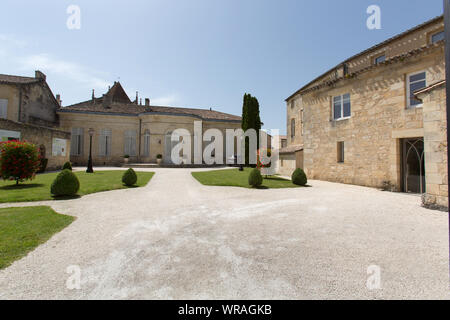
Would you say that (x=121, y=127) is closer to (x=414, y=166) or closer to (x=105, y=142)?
(x=105, y=142)

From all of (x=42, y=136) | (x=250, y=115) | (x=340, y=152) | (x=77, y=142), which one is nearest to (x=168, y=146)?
(x=77, y=142)

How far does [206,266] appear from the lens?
111 inches

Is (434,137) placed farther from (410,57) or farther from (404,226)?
(410,57)

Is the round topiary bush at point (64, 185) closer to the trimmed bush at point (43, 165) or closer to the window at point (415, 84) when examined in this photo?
the trimmed bush at point (43, 165)

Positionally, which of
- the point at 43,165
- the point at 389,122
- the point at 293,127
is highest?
the point at 293,127

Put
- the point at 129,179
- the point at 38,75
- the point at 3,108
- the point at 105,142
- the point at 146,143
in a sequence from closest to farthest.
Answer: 1. the point at 129,179
2. the point at 3,108
3. the point at 38,75
4. the point at 105,142
5. the point at 146,143

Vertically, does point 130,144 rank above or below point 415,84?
below

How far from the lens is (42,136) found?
55.8 feet

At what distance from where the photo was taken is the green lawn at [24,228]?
3.22 metres

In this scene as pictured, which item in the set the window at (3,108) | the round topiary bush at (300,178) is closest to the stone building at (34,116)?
the window at (3,108)

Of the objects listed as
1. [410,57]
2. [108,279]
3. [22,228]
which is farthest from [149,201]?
[410,57]

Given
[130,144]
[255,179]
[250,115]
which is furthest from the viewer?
A: [130,144]

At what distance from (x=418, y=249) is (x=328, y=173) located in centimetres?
1033

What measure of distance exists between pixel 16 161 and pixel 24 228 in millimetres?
8134
